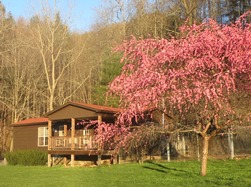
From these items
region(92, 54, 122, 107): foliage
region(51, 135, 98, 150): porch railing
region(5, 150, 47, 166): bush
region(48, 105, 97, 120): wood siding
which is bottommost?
region(5, 150, 47, 166): bush

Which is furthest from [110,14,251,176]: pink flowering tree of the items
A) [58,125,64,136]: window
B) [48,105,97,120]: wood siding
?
[58,125,64,136]: window

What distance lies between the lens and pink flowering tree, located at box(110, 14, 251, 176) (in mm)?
10648

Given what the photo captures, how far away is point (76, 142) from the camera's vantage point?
2119 centimetres

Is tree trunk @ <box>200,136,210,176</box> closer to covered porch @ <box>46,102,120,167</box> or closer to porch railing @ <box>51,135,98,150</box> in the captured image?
covered porch @ <box>46,102,120,167</box>

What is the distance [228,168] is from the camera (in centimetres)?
1491

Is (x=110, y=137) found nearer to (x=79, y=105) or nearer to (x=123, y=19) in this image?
(x=79, y=105)

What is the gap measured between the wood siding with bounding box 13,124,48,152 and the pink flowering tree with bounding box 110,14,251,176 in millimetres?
14749

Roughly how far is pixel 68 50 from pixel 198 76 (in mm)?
28074

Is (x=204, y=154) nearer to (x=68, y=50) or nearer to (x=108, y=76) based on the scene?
(x=108, y=76)

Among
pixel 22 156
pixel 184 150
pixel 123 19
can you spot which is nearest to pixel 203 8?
pixel 123 19

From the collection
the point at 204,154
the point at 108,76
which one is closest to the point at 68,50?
the point at 108,76

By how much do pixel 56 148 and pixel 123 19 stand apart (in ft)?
57.3

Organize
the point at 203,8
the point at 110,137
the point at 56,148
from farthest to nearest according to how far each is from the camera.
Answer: the point at 203,8 < the point at 56,148 < the point at 110,137

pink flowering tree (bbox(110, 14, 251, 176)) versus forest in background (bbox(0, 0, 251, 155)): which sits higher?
forest in background (bbox(0, 0, 251, 155))
